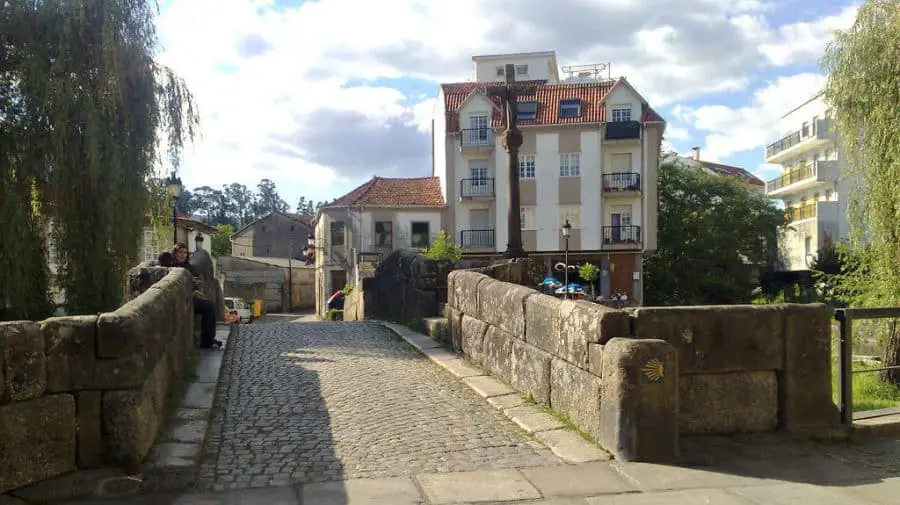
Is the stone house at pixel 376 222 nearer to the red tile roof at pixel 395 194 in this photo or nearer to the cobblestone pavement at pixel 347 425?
the red tile roof at pixel 395 194

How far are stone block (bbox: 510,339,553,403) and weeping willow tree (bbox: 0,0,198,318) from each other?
27.4 feet

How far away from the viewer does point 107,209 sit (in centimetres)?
1238

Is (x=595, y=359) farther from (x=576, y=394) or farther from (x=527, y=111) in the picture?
(x=527, y=111)

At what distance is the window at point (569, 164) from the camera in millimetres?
40938

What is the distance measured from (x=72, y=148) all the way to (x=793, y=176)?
50.8 metres

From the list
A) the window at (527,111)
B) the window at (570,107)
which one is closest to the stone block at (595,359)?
the window at (527,111)

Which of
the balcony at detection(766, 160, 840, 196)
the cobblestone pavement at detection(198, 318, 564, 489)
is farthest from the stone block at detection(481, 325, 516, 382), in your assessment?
the balcony at detection(766, 160, 840, 196)

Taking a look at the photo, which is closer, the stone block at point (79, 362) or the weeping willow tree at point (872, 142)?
the stone block at point (79, 362)

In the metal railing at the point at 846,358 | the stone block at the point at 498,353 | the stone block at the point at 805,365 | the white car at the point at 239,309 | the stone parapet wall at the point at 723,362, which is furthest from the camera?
the white car at the point at 239,309

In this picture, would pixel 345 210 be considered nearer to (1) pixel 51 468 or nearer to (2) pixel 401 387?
(2) pixel 401 387

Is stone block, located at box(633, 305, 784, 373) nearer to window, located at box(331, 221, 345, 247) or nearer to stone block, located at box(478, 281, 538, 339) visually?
stone block, located at box(478, 281, 538, 339)

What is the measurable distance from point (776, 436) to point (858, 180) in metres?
6.44

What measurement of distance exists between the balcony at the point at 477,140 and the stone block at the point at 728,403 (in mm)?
35870

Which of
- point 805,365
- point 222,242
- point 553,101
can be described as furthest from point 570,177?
point 222,242
